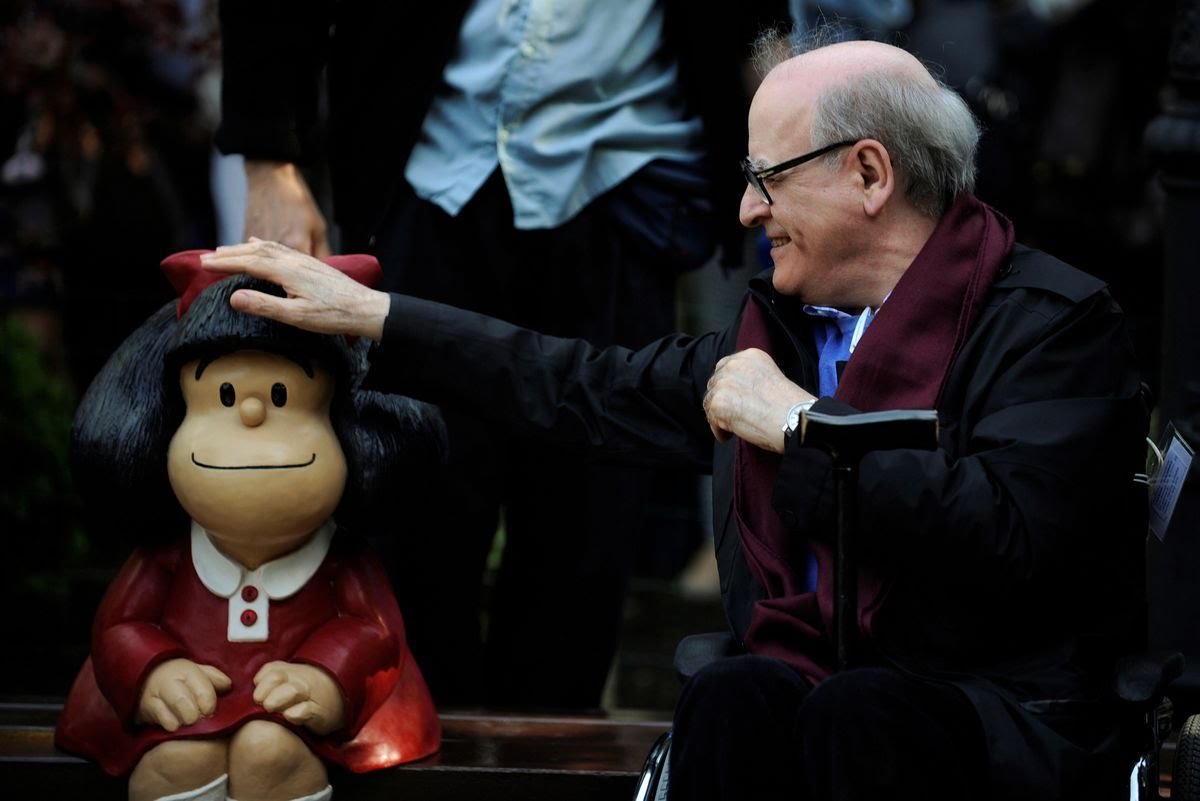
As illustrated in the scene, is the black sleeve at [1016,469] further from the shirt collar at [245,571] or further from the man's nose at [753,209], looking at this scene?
the shirt collar at [245,571]

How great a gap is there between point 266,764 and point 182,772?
0.45ft

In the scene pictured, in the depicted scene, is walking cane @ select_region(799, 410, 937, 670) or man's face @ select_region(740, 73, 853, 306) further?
man's face @ select_region(740, 73, 853, 306)

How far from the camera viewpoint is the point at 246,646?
3.42 metres

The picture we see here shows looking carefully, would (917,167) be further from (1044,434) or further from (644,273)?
(644,273)

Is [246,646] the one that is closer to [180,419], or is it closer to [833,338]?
[180,419]

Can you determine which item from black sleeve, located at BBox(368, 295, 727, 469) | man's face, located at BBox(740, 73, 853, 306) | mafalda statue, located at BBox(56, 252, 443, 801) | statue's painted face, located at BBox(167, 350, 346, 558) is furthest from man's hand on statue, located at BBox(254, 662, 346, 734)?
man's face, located at BBox(740, 73, 853, 306)

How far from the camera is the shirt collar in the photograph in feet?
11.3

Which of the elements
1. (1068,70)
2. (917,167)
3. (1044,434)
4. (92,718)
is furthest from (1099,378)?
(1068,70)

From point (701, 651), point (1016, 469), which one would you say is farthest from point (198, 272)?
point (1016, 469)

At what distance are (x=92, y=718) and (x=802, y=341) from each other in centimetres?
137

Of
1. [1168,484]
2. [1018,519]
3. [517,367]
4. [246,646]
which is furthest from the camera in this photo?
[517,367]

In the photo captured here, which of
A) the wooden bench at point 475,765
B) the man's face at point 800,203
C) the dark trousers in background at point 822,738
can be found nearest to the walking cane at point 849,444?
the dark trousers in background at point 822,738

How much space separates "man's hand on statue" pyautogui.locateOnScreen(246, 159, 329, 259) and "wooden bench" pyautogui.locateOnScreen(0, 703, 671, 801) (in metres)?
0.97

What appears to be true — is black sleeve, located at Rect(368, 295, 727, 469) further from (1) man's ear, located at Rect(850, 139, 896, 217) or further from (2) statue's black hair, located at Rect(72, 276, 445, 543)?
(1) man's ear, located at Rect(850, 139, 896, 217)
